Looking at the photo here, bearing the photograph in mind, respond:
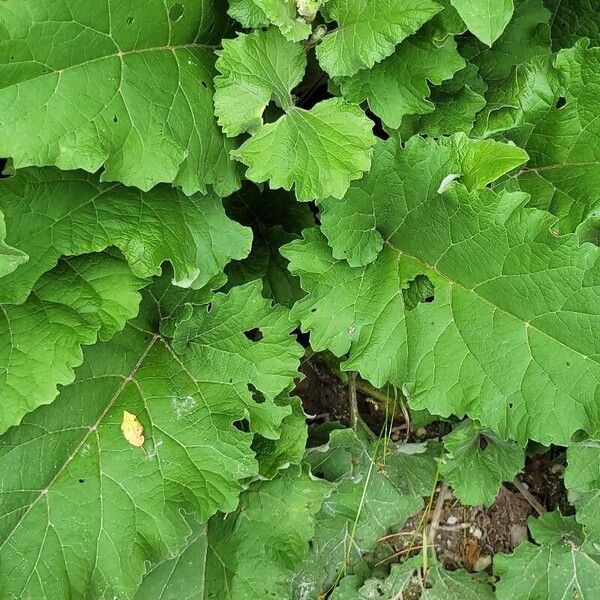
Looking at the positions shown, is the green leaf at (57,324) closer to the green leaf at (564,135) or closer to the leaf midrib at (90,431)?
the leaf midrib at (90,431)

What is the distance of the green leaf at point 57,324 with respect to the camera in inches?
70.8

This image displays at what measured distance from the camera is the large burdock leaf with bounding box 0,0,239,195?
1.53 meters

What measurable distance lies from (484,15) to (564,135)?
583mm

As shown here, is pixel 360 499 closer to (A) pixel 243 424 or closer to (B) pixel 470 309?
(A) pixel 243 424

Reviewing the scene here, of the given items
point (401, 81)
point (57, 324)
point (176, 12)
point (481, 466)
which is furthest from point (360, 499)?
point (176, 12)

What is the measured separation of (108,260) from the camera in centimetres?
192

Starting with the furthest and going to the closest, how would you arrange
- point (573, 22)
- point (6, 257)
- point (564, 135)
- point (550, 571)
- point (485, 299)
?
1. point (550, 571)
2. point (573, 22)
3. point (564, 135)
4. point (485, 299)
5. point (6, 257)

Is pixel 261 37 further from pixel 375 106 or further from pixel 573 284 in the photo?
pixel 573 284

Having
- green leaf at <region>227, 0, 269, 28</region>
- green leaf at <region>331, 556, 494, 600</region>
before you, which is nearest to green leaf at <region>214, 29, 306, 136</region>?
green leaf at <region>227, 0, 269, 28</region>

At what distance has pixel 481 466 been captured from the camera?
8.47 feet

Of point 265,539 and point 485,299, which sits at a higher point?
point 485,299

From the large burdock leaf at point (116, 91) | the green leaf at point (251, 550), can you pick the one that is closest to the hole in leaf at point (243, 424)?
the green leaf at point (251, 550)

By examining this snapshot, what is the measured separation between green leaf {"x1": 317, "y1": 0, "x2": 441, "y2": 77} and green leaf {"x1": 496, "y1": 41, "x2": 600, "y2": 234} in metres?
0.51

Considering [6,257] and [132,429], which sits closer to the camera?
[6,257]
